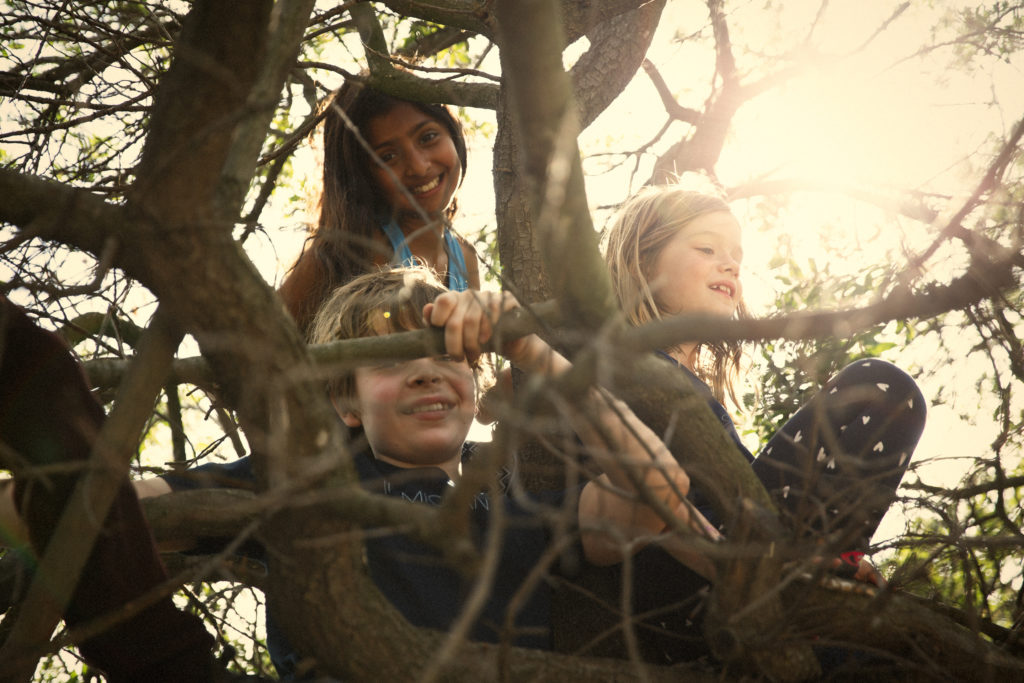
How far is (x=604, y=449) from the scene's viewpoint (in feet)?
5.24

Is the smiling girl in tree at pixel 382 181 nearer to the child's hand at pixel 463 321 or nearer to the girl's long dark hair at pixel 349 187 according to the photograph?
the girl's long dark hair at pixel 349 187

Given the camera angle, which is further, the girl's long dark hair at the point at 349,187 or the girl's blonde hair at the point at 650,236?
the girl's long dark hair at the point at 349,187

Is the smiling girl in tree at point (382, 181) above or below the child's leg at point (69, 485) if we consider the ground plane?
above

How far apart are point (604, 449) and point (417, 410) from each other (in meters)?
0.87

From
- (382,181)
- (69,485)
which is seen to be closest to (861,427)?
(69,485)

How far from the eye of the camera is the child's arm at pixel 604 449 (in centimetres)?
135

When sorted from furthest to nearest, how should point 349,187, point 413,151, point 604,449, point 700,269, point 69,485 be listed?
point 413,151, point 349,187, point 700,269, point 604,449, point 69,485

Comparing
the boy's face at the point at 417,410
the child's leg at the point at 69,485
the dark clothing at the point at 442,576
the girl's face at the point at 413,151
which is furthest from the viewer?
the girl's face at the point at 413,151

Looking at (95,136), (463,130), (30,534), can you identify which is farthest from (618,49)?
(30,534)

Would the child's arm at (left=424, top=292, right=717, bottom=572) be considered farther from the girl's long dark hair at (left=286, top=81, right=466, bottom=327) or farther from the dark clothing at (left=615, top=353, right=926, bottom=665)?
the girl's long dark hair at (left=286, top=81, right=466, bottom=327)

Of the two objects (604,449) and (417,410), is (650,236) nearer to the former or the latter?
(417,410)

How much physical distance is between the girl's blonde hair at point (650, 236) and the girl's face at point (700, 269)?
2cm

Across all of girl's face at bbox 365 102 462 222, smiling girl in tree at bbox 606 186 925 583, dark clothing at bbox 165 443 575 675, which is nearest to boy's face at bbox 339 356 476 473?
dark clothing at bbox 165 443 575 675

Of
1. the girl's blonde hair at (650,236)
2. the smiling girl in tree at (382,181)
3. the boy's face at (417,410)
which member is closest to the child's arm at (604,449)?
the boy's face at (417,410)
